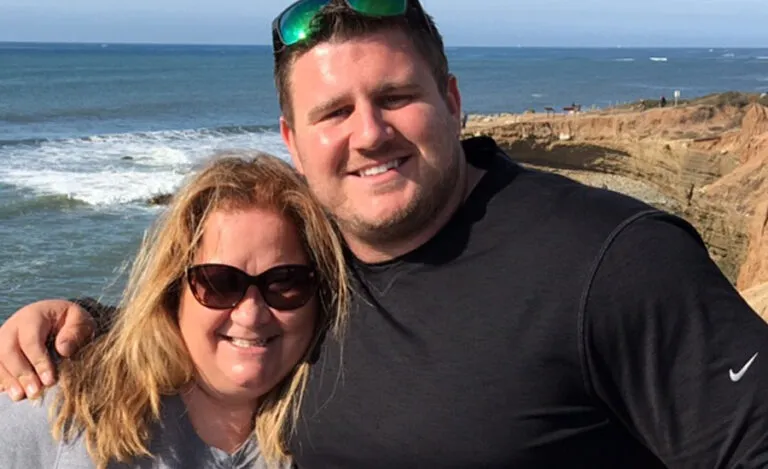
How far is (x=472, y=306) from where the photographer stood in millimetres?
2500

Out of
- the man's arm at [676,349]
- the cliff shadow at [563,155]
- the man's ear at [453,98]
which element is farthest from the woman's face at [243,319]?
the cliff shadow at [563,155]

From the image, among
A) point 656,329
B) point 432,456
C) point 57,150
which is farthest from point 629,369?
point 57,150

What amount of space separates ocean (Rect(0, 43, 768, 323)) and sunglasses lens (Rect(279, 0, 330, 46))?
2.01 feet

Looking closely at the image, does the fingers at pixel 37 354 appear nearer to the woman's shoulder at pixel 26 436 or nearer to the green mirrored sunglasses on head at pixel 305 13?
the woman's shoulder at pixel 26 436

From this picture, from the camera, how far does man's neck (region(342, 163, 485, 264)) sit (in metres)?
2.72

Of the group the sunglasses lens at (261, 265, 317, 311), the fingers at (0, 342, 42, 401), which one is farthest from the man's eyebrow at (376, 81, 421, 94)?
the fingers at (0, 342, 42, 401)

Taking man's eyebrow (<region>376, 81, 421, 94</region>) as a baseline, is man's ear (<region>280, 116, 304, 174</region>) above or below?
below

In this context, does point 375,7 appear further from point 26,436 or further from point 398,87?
point 26,436

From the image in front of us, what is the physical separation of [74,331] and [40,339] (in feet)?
0.38

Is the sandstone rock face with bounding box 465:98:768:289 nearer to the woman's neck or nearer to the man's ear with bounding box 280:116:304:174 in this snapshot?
the man's ear with bounding box 280:116:304:174

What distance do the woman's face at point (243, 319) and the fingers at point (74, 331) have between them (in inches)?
13.6

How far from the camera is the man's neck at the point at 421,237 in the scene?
272 cm

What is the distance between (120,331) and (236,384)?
46cm

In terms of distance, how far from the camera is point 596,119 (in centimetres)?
3325
